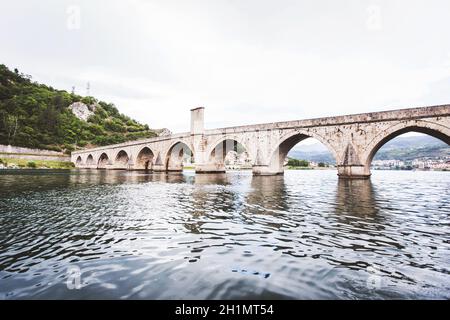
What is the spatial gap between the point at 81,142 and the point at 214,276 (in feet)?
347

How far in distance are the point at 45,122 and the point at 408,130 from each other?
98331mm

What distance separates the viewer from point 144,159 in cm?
6031

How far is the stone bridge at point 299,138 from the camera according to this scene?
2177 cm

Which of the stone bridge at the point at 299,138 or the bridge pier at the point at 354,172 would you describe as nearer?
the stone bridge at the point at 299,138

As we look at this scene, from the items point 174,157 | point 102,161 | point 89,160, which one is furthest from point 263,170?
point 89,160

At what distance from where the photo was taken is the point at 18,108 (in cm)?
8444

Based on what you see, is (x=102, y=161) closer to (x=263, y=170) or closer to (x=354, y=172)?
(x=263, y=170)

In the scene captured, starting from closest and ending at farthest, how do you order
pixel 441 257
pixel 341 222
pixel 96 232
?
pixel 441 257 < pixel 96 232 < pixel 341 222

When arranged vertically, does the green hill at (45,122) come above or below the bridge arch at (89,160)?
above

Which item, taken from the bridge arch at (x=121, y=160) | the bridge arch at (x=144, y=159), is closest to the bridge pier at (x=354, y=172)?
the bridge arch at (x=144, y=159)

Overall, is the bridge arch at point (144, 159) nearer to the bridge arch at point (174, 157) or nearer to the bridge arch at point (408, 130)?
the bridge arch at point (174, 157)
